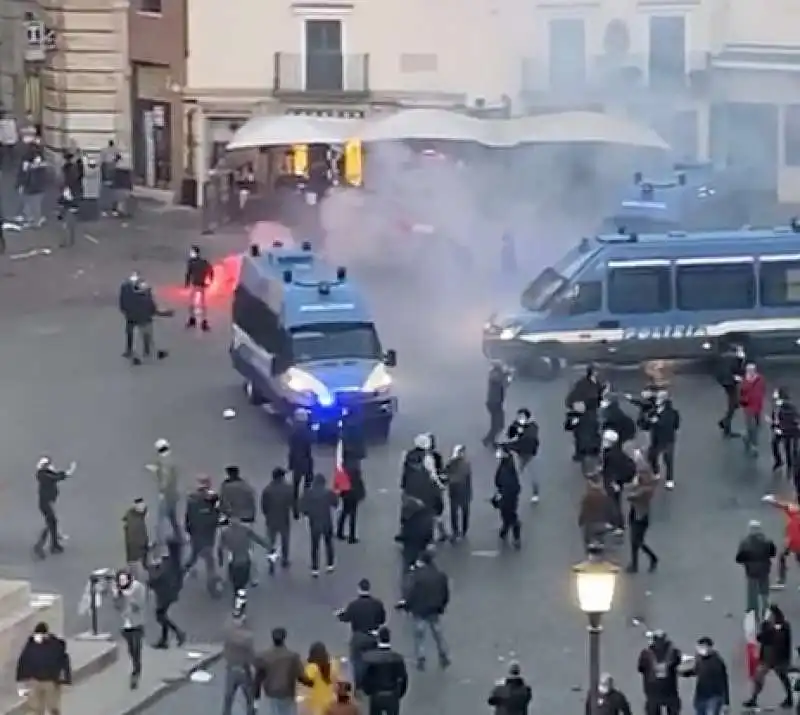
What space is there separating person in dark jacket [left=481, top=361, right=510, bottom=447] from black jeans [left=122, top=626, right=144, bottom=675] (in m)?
9.06

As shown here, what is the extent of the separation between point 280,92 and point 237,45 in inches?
52.1

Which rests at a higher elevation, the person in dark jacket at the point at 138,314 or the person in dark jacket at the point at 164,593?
the person in dark jacket at the point at 138,314

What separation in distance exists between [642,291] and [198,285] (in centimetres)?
686

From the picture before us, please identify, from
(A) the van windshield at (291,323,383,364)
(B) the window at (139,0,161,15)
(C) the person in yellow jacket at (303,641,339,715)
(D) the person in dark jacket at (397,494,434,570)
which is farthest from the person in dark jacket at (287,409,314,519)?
(B) the window at (139,0,161,15)

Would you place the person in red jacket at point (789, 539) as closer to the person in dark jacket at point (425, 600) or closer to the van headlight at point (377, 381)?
the person in dark jacket at point (425, 600)

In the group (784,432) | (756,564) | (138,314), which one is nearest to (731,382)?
(784,432)

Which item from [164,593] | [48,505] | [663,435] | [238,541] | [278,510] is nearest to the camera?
[164,593]

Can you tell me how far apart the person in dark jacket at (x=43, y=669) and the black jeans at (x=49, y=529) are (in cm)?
552

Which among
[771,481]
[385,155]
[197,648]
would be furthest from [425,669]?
[385,155]

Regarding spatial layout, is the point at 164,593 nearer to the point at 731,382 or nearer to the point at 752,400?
the point at 752,400

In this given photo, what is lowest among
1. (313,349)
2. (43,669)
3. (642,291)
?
(43,669)

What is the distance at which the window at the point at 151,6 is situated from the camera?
5234 cm

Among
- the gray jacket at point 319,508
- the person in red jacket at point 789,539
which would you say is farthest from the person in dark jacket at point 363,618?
the person in red jacket at point 789,539

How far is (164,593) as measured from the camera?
23.4 m
